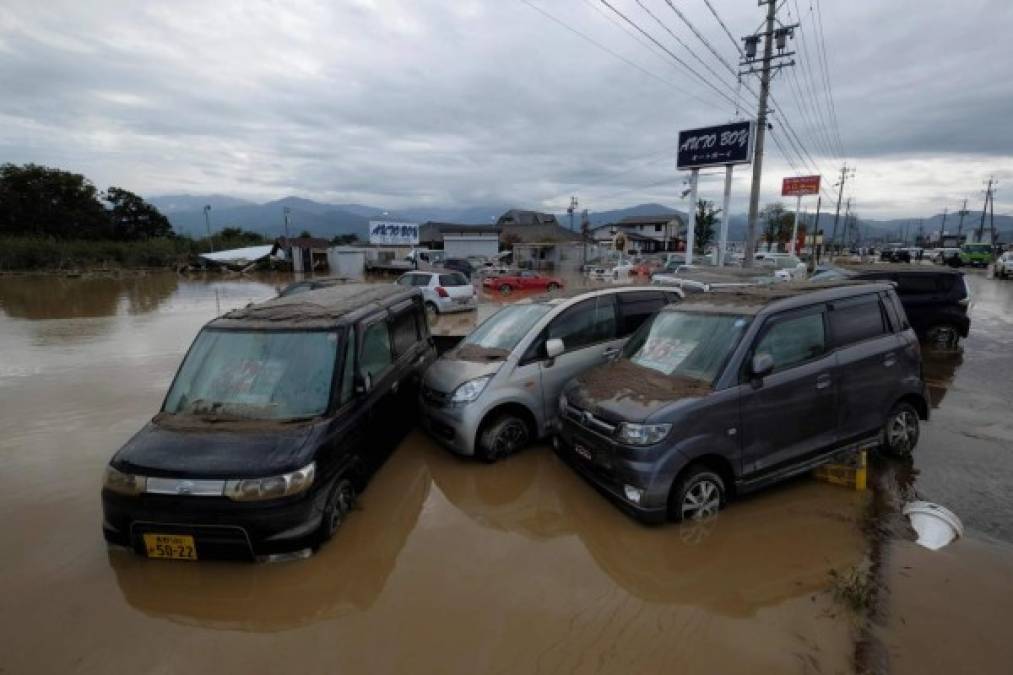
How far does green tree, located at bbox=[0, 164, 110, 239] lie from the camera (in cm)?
4625

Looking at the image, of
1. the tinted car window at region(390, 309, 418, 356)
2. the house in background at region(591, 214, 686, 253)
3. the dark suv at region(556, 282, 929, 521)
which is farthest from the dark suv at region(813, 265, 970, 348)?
the house in background at region(591, 214, 686, 253)

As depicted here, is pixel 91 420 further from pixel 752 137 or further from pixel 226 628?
pixel 752 137

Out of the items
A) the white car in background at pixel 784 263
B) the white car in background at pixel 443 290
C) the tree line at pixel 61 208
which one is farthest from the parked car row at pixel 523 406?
the tree line at pixel 61 208

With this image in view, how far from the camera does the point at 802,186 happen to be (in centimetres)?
4634

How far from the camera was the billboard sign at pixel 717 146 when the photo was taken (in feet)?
65.7

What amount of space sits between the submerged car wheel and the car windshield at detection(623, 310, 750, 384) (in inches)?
31.7

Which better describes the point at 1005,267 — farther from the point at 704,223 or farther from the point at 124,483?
the point at 124,483

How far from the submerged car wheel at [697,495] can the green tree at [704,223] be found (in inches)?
1862

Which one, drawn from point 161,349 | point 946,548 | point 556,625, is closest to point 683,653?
point 556,625

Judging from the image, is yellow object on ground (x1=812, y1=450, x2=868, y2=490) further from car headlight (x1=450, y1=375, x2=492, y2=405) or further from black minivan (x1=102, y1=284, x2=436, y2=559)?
black minivan (x1=102, y1=284, x2=436, y2=559)

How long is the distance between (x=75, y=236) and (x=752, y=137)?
62122 mm

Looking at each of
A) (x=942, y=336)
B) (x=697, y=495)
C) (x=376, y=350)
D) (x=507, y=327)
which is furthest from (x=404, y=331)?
(x=942, y=336)

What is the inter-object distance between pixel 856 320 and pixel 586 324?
2.76 m

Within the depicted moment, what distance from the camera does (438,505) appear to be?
4.75 metres
